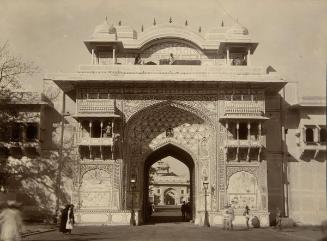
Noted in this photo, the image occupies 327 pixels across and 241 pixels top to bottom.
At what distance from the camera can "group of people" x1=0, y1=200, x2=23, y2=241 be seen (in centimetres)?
886

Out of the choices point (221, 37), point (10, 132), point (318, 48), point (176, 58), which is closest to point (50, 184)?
point (10, 132)

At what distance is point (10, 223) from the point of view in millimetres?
8914

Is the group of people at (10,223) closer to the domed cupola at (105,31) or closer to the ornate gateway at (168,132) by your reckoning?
the ornate gateway at (168,132)

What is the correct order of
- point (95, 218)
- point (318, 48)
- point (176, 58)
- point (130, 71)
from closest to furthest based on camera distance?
1. point (318, 48)
2. point (95, 218)
3. point (130, 71)
4. point (176, 58)

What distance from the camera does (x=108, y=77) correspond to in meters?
20.9

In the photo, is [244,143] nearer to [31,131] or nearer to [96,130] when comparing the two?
[96,130]

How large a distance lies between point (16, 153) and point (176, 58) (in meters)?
8.37

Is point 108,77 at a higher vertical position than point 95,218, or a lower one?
higher

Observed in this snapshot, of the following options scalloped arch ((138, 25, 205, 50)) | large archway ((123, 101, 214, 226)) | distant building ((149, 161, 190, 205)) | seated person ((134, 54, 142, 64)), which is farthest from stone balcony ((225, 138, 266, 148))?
distant building ((149, 161, 190, 205))

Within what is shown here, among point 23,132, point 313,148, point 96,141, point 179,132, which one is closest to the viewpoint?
point 96,141

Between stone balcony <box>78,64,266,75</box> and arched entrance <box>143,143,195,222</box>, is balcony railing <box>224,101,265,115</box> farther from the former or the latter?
arched entrance <box>143,143,195,222</box>

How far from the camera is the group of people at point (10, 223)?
8859 millimetres

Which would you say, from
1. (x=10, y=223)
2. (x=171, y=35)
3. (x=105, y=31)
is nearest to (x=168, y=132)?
(x=171, y=35)

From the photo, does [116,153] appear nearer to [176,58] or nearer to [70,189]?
[70,189]
